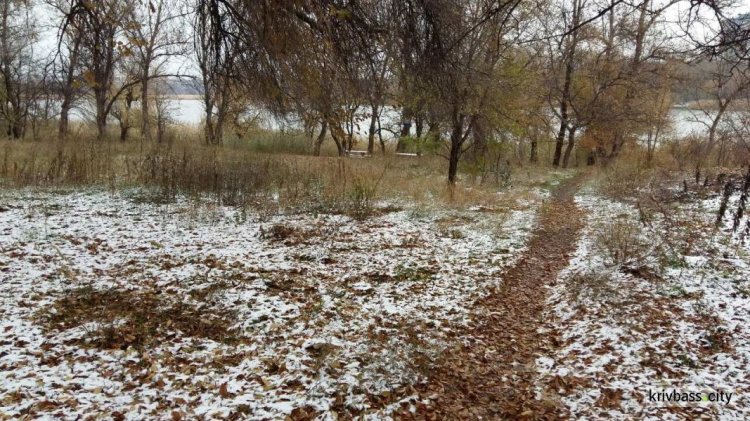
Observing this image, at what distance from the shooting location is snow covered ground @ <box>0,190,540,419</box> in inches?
117

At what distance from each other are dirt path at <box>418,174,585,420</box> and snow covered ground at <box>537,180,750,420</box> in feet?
0.54

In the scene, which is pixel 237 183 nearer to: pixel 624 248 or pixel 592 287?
pixel 592 287

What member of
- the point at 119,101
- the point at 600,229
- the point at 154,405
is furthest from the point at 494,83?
the point at 119,101

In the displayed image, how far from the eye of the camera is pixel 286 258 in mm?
5734

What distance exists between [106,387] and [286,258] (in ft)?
9.54

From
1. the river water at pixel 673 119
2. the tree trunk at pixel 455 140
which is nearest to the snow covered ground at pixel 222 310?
the tree trunk at pixel 455 140

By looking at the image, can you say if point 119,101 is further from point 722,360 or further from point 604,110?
point 722,360

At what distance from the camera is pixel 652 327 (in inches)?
157

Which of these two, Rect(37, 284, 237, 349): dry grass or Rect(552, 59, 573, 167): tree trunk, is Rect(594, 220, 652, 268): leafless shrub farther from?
Rect(552, 59, 573, 167): tree trunk

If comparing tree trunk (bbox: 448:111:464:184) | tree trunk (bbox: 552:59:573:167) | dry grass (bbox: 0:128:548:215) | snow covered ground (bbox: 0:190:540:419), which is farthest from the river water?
snow covered ground (bbox: 0:190:540:419)

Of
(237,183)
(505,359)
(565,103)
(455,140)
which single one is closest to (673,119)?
(565,103)

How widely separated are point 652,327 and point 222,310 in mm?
4125

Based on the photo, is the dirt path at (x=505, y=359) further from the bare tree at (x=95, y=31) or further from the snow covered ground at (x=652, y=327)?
the bare tree at (x=95, y=31)

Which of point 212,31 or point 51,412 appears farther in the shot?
point 212,31
